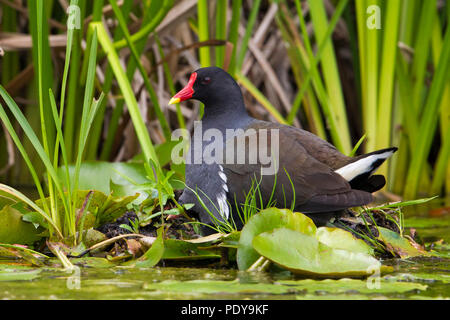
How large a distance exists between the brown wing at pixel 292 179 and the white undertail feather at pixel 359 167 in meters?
0.04

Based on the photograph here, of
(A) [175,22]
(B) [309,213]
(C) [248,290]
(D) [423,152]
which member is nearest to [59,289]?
→ (C) [248,290]

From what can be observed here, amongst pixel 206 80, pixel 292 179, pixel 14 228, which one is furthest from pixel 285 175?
pixel 14 228

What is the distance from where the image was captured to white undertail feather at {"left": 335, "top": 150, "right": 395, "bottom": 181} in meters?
2.28

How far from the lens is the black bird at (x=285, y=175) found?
2330 millimetres

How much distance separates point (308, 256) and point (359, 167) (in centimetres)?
63

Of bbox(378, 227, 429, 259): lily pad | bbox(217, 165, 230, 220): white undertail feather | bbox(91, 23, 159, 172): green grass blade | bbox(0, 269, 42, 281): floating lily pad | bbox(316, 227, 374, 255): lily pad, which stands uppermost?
bbox(91, 23, 159, 172): green grass blade

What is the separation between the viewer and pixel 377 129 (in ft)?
14.0

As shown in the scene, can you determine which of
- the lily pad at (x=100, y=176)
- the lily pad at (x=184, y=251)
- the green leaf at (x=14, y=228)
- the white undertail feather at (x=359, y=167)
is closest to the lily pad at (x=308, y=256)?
the lily pad at (x=184, y=251)

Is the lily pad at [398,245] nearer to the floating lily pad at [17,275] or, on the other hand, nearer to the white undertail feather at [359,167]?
the white undertail feather at [359,167]

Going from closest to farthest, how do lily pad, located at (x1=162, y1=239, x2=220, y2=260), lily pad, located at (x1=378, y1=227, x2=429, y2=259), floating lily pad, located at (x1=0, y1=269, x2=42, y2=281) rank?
floating lily pad, located at (x1=0, y1=269, x2=42, y2=281), lily pad, located at (x1=162, y1=239, x2=220, y2=260), lily pad, located at (x1=378, y1=227, x2=429, y2=259)

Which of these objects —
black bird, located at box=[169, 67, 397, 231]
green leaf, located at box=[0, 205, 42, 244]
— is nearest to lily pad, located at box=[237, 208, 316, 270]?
black bird, located at box=[169, 67, 397, 231]

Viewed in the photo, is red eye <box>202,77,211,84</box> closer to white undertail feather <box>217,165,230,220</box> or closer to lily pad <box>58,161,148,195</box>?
lily pad <box>58,161,148,195</box>
